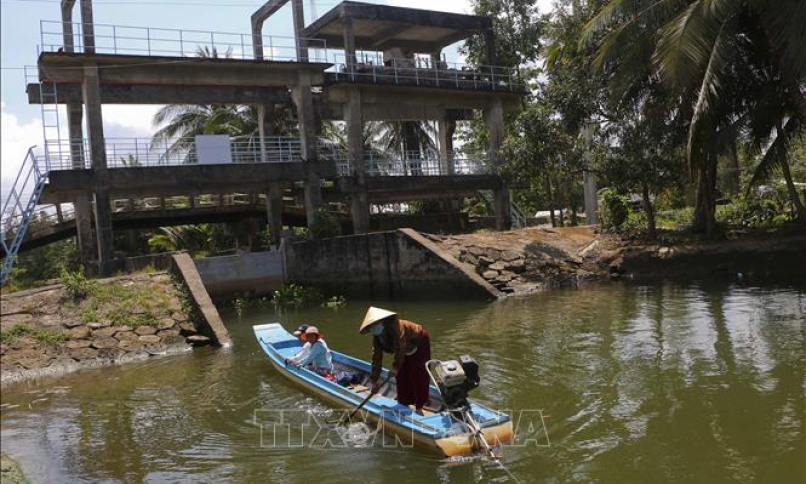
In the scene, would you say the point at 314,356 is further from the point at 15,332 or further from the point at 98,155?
the point at 98,155

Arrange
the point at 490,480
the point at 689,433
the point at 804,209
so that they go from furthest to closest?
the point at 804,209
the point at 689,433
the point at 490,480

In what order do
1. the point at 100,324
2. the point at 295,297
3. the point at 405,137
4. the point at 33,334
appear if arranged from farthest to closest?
the point at 405,137 → the point at 295,297 → the point at 100,324 → the point at 33,334

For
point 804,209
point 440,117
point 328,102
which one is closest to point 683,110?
point 804,209

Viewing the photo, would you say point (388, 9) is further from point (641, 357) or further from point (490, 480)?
point (490, 480)

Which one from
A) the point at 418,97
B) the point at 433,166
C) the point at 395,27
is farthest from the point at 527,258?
the point at 395,27

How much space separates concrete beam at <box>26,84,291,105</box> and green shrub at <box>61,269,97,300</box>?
31.4 ft

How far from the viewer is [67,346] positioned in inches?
596

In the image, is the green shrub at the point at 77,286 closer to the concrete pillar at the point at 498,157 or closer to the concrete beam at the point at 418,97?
the concrete beam at the point at 418,97

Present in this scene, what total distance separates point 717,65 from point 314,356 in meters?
14.3

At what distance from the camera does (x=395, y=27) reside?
103 ft

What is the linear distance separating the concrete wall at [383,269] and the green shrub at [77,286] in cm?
921

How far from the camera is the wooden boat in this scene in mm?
8094

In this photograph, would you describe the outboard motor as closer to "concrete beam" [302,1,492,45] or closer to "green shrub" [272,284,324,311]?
"green shrub" [272,284,324,311]

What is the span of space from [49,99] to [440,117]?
1628 cm
